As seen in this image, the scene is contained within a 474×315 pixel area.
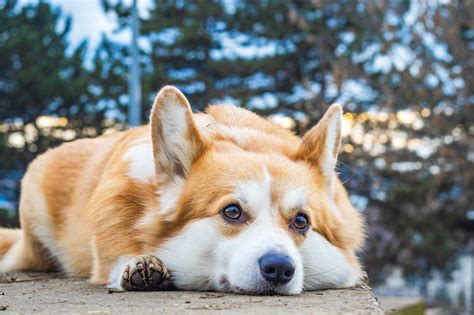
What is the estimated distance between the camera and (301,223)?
398 centimetres

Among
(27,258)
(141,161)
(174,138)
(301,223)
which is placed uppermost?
(174,138)

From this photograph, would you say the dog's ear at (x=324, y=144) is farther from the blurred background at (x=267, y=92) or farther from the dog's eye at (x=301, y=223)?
the blurred background at (x=267, y=92)

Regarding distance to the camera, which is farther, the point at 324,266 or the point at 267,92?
the point at 267,92

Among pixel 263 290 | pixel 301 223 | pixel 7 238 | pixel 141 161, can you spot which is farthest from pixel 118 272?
pixel 7 238

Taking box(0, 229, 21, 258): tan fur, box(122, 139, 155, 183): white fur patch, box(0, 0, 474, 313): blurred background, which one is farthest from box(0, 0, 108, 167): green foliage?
box(122, 139, 155, 183): white fur patch

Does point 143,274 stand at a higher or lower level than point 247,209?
lower

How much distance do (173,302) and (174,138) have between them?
1049mm

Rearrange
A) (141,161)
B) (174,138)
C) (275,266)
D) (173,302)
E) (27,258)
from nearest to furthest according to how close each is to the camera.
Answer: (173,302) < (275,266) < (174,138) < (141,161) < (27,258)

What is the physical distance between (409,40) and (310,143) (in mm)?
12947

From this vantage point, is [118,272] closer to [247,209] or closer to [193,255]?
[193,255]

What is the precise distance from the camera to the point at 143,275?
13.0 feet

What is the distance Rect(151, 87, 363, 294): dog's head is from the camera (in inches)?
146

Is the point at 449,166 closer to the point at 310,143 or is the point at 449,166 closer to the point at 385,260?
the point at 385,260

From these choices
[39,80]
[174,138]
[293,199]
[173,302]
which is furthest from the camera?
[39,80]
